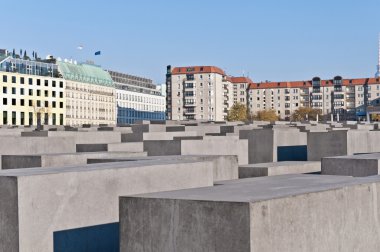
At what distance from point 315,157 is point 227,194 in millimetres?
11476

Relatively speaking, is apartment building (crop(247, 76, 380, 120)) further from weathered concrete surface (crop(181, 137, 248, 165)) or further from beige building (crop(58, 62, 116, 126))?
weathered concrete surface (crop(181, 137, 248, 165))

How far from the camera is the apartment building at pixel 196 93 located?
14638cm

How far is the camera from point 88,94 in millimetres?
110375

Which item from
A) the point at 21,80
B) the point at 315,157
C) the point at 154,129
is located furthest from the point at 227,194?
the point at 21,80

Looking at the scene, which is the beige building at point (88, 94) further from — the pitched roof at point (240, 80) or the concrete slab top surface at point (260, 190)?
the concrete slab top surface at point (260, 190)

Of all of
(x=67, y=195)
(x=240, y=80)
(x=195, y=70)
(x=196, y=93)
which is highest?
(x=195, y=70)

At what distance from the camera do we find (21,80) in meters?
93.1

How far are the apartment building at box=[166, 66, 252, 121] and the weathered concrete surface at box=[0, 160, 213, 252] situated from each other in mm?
135420

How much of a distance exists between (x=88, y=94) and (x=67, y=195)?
338 feet

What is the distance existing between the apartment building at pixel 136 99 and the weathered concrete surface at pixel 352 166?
112m

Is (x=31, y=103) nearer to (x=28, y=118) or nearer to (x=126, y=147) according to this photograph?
(x=28, y=118)

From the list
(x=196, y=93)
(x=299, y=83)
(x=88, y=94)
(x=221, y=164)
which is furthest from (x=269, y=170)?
(x=299, y=83)

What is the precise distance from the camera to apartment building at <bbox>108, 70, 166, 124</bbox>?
416ft

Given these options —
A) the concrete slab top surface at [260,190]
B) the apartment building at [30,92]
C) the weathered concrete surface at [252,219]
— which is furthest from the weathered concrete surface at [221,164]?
the apartment building at [30,92]
